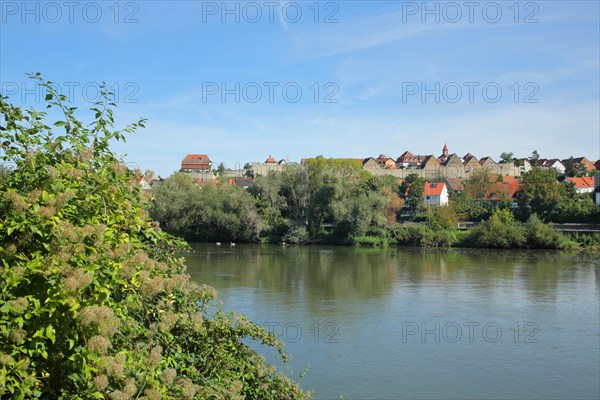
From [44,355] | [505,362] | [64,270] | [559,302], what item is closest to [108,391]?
[44,355]

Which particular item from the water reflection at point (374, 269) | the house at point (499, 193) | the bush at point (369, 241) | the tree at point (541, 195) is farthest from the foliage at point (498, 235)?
the house at point (499, 193)

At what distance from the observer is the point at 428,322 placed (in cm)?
1608

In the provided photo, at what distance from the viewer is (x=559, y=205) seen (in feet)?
147

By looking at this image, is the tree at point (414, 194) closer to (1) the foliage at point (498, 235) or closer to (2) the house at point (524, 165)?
(1) the foliage at point (498, 235)

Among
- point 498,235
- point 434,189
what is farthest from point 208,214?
point 434,189

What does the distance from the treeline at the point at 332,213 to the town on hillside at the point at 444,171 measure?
15.5ft

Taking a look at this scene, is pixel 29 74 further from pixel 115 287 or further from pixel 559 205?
pixel 559 205

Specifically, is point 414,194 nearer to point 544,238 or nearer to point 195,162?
point 544,238

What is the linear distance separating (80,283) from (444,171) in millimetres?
89617

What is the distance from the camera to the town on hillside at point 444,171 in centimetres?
5831

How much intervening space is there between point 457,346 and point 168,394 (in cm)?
1184

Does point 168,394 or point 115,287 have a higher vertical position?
point 115,287

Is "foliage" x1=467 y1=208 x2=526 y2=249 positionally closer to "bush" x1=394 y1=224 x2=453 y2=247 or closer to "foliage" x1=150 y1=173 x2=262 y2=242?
"bush" x1=394 y1=224 x2=453 y2=247

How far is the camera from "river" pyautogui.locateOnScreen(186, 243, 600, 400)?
11148 millimetres
